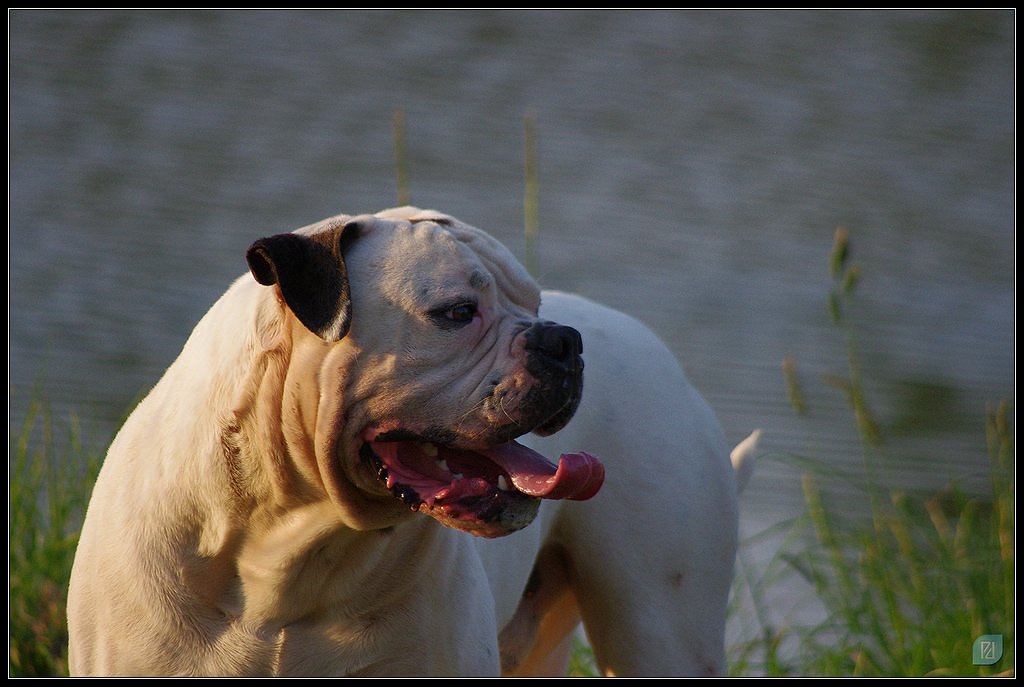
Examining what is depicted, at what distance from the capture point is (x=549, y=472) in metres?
2.24

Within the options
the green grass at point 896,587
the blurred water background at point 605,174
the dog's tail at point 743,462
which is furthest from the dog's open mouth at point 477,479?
the blurred water background at point 605,174

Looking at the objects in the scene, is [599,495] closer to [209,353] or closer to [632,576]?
[632,576]

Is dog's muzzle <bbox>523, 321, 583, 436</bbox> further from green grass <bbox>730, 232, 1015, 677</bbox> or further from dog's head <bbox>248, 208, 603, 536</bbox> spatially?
green grass <bbox>730, 232, 1015, 677</bbox>

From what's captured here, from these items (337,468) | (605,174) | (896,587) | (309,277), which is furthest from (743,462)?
(605,174)

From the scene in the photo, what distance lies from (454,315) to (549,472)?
37 cm

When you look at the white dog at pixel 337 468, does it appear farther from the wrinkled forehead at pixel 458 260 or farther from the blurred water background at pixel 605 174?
the blurred water background at pixel 605 174

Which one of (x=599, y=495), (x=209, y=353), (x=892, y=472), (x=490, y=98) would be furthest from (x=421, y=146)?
(x=209, y=353)

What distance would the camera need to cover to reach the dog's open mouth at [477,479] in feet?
7.00

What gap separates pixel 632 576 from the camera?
3125 millimetres

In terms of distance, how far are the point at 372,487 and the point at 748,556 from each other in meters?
3.26

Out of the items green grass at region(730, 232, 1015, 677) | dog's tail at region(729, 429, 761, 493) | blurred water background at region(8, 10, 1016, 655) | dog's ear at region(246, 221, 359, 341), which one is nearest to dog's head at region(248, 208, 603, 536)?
dog's ear at region(246, 221, 359, 341)

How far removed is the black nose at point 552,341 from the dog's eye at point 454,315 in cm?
12

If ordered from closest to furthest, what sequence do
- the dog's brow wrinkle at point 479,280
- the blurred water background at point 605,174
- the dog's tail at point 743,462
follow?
1. the dog's brow wrinkle at point 479,280
2. the dog's tail at point 743,462
3. the blurred water background at point 605,174

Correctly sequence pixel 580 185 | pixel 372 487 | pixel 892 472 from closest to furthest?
1. pixel 372 487
2. pixel 892 472
3. pixel 580 185
